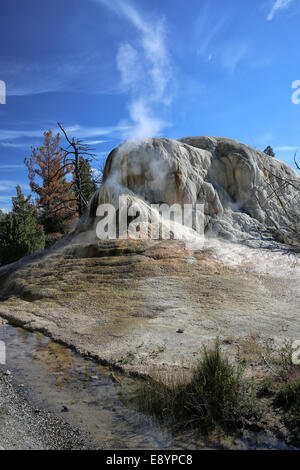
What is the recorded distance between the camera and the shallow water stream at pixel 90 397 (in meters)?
3.12

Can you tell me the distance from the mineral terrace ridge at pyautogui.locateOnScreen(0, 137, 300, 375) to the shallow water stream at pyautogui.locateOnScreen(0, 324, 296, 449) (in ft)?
1.14

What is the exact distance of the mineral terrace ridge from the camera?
18.2 feet

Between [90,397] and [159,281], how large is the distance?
4102mm

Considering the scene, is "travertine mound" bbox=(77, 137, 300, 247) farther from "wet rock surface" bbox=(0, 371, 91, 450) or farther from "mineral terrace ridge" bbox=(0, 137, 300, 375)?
"wet rock surface" bbox=(0, 371, 91, 450)

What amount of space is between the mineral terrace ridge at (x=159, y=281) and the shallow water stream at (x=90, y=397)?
0.35 meters

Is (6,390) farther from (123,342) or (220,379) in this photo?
(220,379)

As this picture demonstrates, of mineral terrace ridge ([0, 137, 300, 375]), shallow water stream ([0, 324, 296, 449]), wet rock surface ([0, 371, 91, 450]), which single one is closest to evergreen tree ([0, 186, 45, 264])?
mineral terrace ridge ([0, 137, 300, 375])

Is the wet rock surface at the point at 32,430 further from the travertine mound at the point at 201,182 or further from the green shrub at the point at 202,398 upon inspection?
the travertine mound at the point at 201,182

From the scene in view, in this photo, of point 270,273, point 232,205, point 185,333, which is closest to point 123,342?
point 185,333

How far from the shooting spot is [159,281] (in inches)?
312

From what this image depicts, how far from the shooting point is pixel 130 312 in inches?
269

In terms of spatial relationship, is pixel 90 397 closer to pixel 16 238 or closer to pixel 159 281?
pixel 159 281
